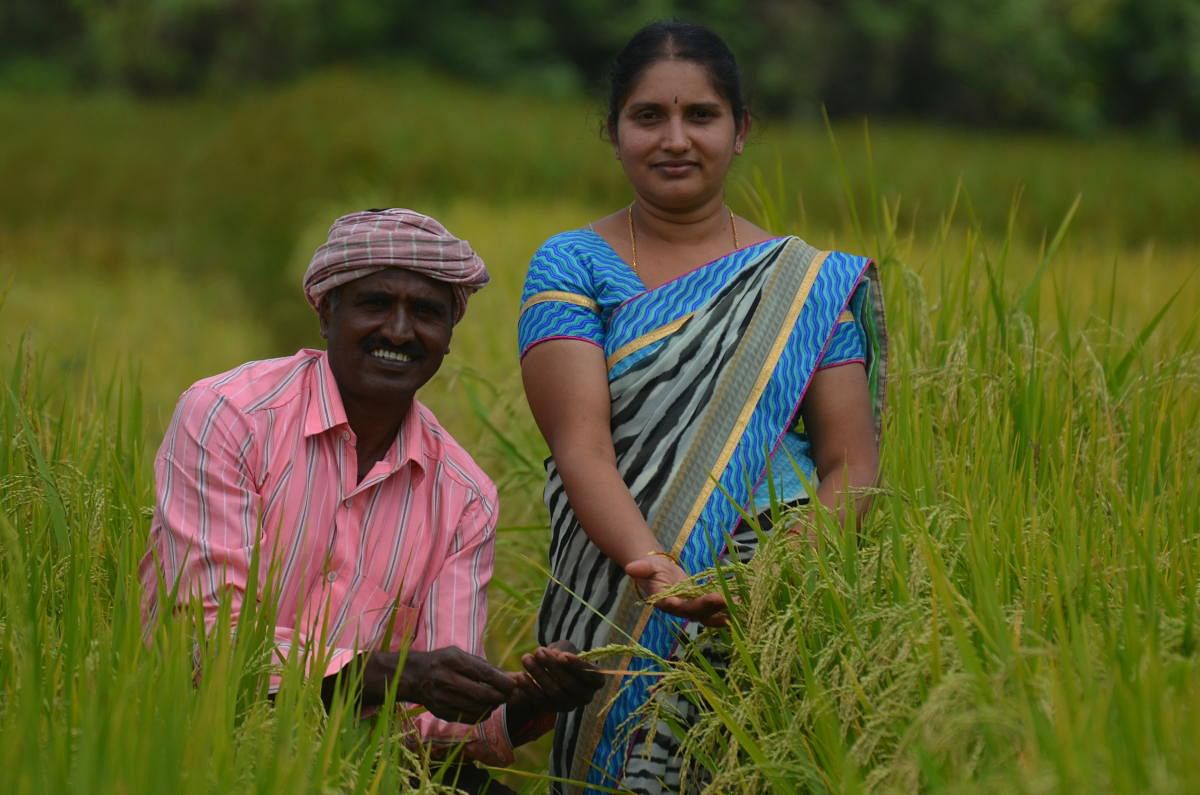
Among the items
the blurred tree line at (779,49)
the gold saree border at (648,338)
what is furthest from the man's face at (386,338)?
the blurred tree line at (779,49)

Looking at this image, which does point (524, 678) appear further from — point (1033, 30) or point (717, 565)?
point (1033, 30)

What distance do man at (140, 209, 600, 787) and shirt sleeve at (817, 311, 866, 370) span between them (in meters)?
0.58

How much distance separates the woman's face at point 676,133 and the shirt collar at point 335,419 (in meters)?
0.56

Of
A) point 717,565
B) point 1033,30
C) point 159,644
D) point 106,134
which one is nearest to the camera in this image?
point 159,644

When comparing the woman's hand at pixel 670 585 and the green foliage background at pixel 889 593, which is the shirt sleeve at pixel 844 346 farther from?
the woman's hand at pixel 670 585

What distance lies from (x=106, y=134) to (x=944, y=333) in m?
14.6

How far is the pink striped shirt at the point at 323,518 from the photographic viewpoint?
238 centimetres

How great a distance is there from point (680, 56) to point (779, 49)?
18.5m

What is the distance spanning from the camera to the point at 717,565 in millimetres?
2291

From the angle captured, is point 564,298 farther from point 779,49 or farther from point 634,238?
point 779,49

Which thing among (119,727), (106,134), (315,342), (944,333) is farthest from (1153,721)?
(106,134)

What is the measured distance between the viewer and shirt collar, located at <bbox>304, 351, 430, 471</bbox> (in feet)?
8.20

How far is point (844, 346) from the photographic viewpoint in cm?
266

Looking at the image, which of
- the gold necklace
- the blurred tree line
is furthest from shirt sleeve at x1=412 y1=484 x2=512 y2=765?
the blurred tree line
